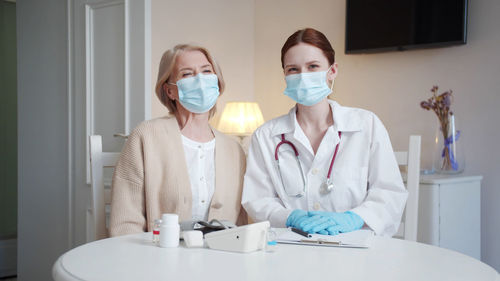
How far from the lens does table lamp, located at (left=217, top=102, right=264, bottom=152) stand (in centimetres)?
355

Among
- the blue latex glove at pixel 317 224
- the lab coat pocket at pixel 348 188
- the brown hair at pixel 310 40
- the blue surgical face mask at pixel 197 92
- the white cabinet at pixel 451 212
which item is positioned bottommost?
the white cabinet at pixel 451 212

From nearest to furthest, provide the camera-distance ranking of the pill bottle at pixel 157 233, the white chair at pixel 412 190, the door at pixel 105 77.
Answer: the pill bottle at pixel 157 233, the white chair at pixel 412 190, the door at pixel 105 77

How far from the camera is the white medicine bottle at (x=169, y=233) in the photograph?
1.31 metres

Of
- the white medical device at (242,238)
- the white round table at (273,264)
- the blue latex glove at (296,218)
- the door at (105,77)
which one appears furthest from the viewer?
the door at (105,77)

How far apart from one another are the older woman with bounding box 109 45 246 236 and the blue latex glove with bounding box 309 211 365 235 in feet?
1.54

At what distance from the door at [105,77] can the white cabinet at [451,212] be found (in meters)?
1.49

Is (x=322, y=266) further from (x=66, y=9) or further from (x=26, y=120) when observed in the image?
(x=26, y=120)

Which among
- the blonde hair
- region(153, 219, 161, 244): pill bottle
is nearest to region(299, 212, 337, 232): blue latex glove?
region(153, 219, 161, 244): pill bottle

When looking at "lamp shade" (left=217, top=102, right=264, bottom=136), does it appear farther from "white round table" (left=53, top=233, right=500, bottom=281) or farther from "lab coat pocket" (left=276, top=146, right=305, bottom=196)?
"white round table" (left=53, top=233, right=500, bottom=281)

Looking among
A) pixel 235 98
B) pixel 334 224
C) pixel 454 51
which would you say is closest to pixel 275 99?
pixel 235 98

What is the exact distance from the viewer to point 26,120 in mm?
3645

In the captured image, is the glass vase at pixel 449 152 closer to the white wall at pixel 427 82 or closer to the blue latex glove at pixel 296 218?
the white wall at pixel 427 82

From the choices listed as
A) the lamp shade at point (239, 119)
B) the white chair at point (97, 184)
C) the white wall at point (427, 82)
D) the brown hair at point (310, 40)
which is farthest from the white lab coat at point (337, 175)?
the lamp shade at point (239, 119)

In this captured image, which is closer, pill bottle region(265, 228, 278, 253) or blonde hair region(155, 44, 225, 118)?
pill bottle region(265, 228, 278, 253)
